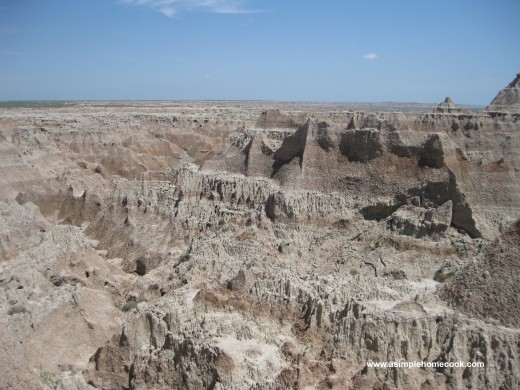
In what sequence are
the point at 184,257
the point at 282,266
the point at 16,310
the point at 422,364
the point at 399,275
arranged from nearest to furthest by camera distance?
the point at 422,364
the point at 16,310
the point at 282,266
the point at 399,275
the point at 184,257

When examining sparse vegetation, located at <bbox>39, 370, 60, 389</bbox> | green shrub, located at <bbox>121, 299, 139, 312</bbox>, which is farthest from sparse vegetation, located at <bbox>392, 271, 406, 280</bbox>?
sparse vegetation, located at <bbox>39, 370, 60, 389</bbox>

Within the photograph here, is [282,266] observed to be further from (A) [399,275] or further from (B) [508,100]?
(B) [508,100]

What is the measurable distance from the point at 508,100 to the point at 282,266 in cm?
4966

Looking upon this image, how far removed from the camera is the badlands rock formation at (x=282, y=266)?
56.3 feet

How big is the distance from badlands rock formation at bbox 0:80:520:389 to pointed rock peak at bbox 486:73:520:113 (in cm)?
1551

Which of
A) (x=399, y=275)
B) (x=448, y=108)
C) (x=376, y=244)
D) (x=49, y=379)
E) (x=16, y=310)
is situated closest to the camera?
(x=49, y=379)

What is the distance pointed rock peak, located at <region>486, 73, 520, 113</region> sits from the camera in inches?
2386

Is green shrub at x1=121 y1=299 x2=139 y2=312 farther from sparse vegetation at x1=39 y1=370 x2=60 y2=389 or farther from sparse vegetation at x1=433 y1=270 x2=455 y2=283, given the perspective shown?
sparse vegetation at x1=433 y1=270 x2=455 y2=283

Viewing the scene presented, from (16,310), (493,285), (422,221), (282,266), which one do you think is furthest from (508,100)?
(16,310)

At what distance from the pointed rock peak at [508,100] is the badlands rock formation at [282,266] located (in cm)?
1551

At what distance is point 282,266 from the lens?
24.6m

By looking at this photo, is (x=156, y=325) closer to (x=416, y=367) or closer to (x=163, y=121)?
(x=416, y=367)

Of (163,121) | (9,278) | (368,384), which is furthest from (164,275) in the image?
(163,121)

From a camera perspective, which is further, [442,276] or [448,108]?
[448,108]
